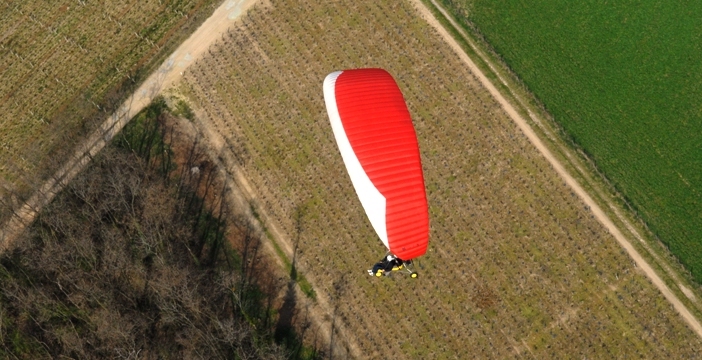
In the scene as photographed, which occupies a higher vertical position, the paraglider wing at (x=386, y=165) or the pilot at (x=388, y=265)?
the paraglider wing at (x=386, y=165)

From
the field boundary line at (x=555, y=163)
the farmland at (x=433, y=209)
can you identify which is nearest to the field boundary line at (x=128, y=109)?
the farmland at (x=433, y=209)

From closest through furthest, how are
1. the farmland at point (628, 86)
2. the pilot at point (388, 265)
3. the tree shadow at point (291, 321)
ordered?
the pilot at point (388, 265) < the tree shadow at point (291, 321) < the farmland at point (628, 86)

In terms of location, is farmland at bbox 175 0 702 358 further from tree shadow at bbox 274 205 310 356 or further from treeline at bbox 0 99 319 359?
treeline at bbox 0 99 319 359

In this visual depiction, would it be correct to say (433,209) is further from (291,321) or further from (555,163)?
(291,321)

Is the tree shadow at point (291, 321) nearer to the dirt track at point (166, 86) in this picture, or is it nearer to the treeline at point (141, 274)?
the treeline at point (141, 274)

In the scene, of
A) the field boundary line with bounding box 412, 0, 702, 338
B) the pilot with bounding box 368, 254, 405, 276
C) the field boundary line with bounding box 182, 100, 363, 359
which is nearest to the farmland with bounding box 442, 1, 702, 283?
the field boundary line with bounding box 412, 0, 702, 338

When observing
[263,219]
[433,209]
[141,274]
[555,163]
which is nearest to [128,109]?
[141,274]
